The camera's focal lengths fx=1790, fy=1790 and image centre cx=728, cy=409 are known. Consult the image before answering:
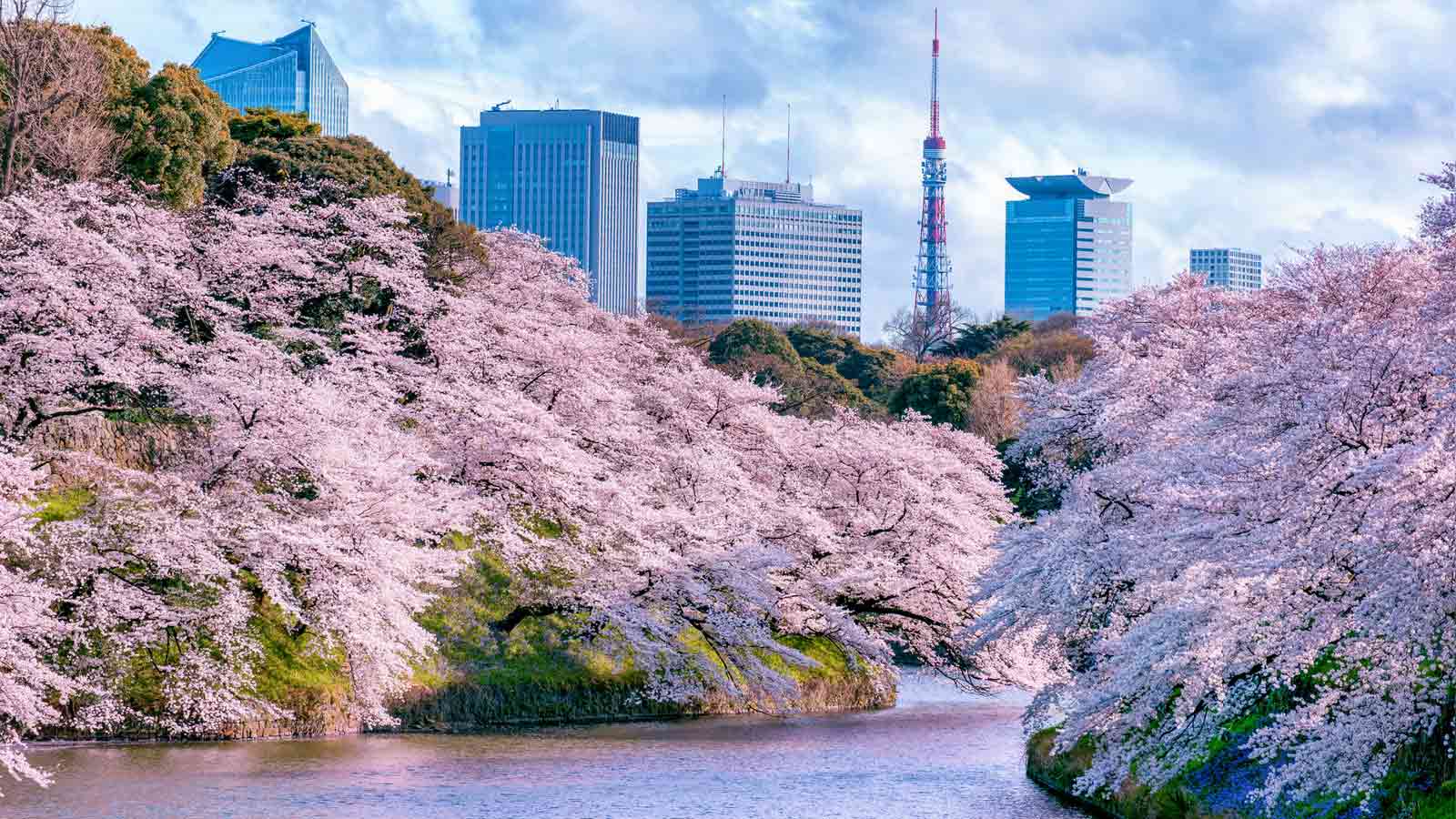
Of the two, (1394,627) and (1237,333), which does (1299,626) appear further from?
(1237,333)

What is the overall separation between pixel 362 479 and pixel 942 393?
4891 centimetres

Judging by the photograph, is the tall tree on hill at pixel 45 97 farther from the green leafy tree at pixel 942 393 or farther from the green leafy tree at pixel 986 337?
the green leafy tree at pixel 986 337

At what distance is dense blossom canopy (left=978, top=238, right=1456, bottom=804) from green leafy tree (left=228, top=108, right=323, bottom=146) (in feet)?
108

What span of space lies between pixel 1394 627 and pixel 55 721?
2271 centimetres

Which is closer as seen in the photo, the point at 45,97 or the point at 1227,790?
the point at 1227,790

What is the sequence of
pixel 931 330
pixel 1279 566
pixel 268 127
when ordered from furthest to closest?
pixel 931 330, pixel 268 127, pixel 1279 566

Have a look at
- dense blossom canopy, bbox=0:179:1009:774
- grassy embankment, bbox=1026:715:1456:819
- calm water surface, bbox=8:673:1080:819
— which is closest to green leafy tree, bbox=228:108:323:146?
dense blossom canopy, bbox=0:179:1009:774

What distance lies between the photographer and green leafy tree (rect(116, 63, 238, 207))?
46.9 metres

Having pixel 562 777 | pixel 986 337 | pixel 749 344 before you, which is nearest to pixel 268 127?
pixel 562 777

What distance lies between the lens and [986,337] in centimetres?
10825

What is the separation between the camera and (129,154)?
4706cm

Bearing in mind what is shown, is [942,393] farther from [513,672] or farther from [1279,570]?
[1279,570]

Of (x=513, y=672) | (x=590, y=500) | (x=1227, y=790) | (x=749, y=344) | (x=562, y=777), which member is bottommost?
(x=562, y=777)

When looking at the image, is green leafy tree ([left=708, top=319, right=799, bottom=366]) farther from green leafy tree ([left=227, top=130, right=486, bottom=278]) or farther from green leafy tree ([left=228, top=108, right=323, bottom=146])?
green leafy tree ([left=227, top=130, right=486, bottom=278])
